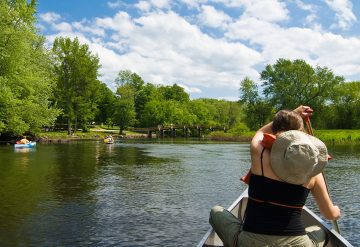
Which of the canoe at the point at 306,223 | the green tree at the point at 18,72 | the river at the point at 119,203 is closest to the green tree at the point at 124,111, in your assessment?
the green tree at the point at 18,72

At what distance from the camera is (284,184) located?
457cm

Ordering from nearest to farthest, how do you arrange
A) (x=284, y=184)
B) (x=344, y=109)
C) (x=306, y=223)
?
(x=284, y=184) < (x=306, y=223) < (x=344, y=109)

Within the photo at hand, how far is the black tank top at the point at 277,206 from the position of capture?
181 inches

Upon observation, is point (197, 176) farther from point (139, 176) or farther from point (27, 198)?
point (27, 198)

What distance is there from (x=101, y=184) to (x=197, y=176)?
569 cm

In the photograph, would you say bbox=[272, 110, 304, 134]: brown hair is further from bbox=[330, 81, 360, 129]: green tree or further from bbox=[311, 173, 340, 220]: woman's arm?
bbox=[330, 81, 360, 129]: green tree

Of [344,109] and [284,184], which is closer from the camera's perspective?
[284,184]

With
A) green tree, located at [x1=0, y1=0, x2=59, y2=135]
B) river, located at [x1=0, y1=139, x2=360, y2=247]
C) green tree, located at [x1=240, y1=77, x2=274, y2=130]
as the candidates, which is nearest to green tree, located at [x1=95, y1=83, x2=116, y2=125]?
green tree, located at [x1=240, y1=77, x2=274, y2=130]

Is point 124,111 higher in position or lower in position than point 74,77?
lower

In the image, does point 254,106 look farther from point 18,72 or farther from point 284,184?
point 284,184

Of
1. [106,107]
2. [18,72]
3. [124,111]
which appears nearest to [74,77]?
[124,111]

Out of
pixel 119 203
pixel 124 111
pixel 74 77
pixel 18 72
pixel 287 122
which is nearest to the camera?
pixel 287 122

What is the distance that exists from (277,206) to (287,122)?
0.97 meters

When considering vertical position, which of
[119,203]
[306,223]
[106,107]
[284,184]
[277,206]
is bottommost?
[119,203]
